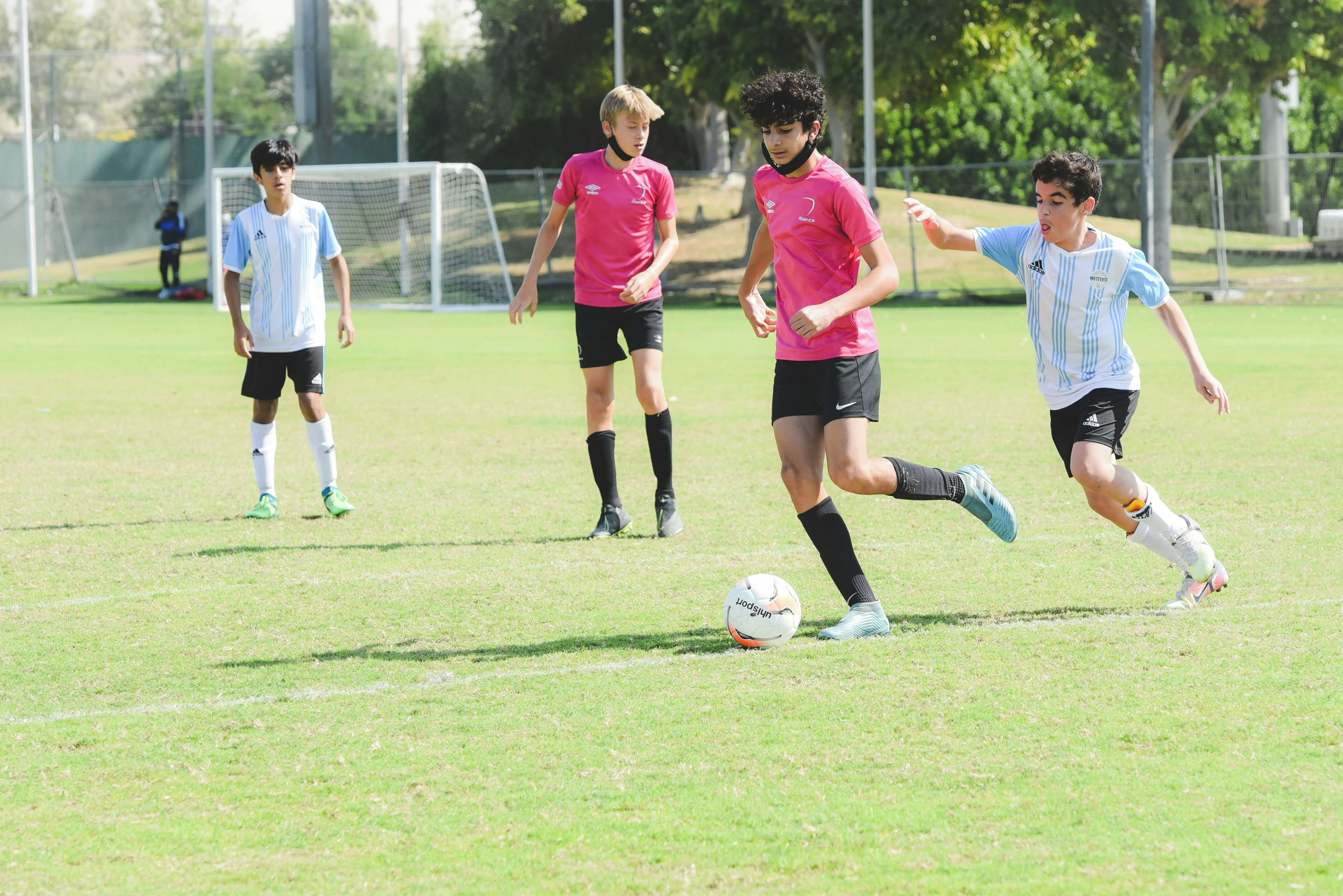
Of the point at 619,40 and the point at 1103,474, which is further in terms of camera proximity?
the point at 619,40

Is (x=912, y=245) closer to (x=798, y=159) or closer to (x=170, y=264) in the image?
(x=170, y=264)

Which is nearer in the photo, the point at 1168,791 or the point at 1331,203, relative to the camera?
the point at 1168,791

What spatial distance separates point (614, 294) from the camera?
7.83m

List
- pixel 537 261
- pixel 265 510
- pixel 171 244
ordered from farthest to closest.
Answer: pixel 171 244, pixel 265 510, pixel 537 261

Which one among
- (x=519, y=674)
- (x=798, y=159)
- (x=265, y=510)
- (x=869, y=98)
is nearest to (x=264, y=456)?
(x=265, y=510)

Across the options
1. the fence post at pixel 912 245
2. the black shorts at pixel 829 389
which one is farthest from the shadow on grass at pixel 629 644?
the fence post at pixel 912 245

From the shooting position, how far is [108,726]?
4.56 meters

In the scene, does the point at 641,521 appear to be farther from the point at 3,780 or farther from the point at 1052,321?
the point at 3,780

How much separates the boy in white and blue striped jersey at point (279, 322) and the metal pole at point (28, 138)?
25579mm

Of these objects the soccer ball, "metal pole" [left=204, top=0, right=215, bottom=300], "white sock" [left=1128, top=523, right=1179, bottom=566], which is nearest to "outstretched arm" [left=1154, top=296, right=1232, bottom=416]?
"white sock" [left=1128, top=523, right=1179, bottom=566]

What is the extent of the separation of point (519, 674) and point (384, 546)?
2.56 meters

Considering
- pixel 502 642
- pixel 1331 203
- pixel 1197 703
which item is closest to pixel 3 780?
pixel 502 642

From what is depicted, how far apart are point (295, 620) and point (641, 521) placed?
2539 millimetres

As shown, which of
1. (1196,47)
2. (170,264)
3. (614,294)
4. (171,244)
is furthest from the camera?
(170,264)
